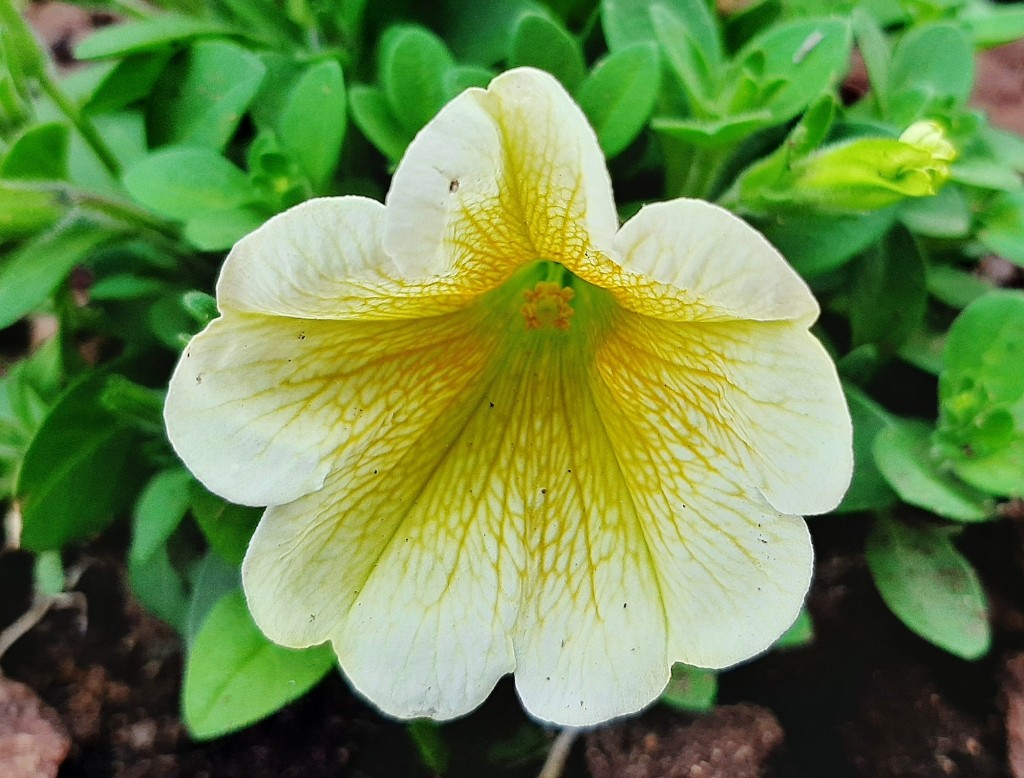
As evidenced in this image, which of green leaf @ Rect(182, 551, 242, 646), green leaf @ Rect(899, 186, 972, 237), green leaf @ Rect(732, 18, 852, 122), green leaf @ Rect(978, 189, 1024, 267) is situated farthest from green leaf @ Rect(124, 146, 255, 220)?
green leaf @ Rect(978, 189, 1024, 267)

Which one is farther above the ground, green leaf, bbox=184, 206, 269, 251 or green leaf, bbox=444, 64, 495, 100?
green leaf, bbox=444, 64, 495, 100

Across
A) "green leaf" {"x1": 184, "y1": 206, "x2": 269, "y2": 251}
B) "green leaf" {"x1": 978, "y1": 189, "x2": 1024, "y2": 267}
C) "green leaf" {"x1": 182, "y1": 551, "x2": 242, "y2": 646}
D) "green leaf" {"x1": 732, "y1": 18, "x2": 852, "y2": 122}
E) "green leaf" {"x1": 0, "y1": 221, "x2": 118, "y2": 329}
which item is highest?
"green leaf" {"x1": 732, "y1": 18, "x2": 852, "y2": 122}

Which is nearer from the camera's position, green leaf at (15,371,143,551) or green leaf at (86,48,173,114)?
green leaf at (15,371,143,551)

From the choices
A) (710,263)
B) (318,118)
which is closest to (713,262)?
(710,263)

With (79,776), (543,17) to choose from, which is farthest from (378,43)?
(79,776)

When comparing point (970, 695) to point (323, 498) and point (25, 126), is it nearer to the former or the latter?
point (323, 498)

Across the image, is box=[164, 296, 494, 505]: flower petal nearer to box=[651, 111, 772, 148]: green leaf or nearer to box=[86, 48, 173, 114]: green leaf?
box=[651, 111, 772, 148]: green leaf

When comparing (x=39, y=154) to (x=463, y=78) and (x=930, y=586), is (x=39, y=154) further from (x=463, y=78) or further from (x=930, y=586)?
(x=930, y=586)
